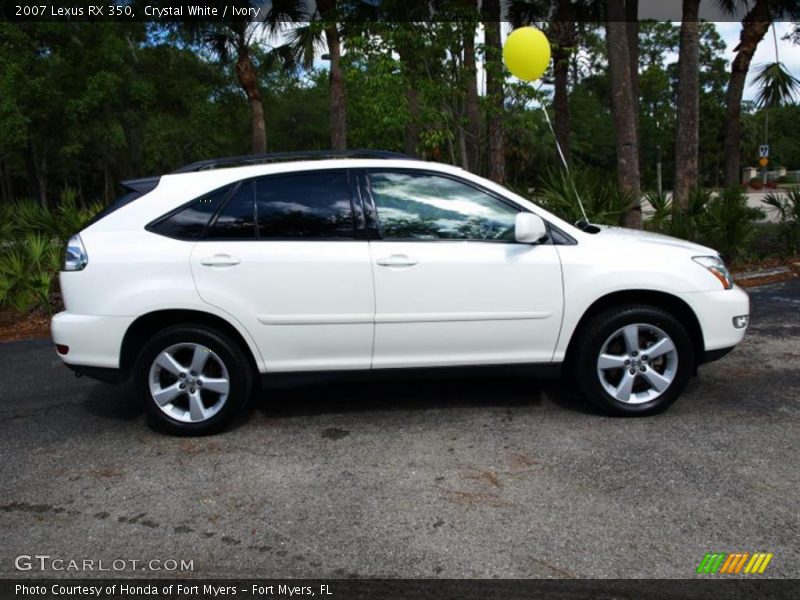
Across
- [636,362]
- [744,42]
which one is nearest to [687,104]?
[636,362]

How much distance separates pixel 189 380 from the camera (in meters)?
4.27

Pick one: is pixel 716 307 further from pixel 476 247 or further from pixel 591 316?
pixel 476 247

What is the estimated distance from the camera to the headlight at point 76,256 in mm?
4176

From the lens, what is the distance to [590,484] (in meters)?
3.54

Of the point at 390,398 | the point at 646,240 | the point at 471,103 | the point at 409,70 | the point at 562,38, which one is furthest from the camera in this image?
the point at 562,38

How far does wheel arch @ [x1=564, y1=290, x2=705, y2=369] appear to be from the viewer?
439cm

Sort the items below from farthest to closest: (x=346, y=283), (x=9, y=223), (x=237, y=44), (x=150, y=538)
→ (x=237, y=44) → (x=9, y=223) → (x=346, y=283) → (x=150, y=538)

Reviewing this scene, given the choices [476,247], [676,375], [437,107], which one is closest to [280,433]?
[476,247]

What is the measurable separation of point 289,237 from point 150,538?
1938 mm

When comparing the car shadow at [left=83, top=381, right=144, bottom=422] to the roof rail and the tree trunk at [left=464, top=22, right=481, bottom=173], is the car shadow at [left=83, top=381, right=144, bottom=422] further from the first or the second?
the tree trunk at [left=464, top=22, right=481, bottom=173]

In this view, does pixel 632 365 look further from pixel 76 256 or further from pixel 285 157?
pixel 76 256

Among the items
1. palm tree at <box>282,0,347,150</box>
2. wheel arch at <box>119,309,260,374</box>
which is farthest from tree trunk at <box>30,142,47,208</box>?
wheel arch at <box>119,309,260,374</box>

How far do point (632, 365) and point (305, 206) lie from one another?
93.1 inches

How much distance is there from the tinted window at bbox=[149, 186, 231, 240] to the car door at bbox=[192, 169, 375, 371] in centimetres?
6
